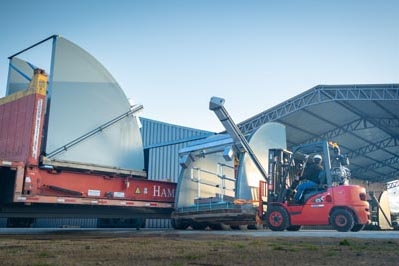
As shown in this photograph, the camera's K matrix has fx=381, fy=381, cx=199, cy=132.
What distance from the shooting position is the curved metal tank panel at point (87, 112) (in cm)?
1116

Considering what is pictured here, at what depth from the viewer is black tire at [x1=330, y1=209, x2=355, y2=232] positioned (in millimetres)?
11008

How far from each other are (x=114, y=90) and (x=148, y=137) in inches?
451

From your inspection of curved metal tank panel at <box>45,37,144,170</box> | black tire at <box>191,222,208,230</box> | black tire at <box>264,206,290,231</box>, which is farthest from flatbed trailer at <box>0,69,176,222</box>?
black tire at <box>264,206,290,231</box>

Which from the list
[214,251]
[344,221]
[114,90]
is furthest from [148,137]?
[214,251]

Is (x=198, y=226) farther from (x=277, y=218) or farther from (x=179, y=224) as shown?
(x=277, y=218)

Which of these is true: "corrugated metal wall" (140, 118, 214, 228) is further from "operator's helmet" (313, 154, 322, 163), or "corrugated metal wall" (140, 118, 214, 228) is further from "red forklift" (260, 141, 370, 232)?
"operator's helmet" (313, 154, 322, 163)

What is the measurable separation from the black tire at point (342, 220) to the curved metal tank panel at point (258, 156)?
3.00m

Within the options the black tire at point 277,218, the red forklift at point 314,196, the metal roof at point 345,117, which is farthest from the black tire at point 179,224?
the metal roof at point 345,117

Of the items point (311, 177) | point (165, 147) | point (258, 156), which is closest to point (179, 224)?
point (258, 156)

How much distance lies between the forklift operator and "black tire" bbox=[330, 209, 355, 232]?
1.16 metres

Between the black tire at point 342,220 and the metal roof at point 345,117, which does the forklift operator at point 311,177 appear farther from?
the metal roof at point 345,117

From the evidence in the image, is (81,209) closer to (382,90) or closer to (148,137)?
(148,137)

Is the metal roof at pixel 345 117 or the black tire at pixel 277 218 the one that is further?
the metal roof at pixel 345 117

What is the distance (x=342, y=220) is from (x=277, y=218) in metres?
1.98
